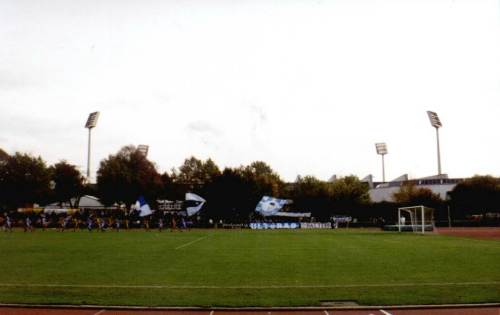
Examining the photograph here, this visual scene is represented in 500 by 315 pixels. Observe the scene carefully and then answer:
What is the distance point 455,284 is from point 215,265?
366 inches

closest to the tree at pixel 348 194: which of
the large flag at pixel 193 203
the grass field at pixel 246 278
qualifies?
the large flag at pixel 193 203

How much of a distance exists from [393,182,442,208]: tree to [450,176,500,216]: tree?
339 cm

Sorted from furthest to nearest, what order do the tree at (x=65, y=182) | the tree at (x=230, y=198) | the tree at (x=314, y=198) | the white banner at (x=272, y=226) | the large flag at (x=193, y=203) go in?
the tree at (x=65, y=182) → the tree at (x=314, y=198) → the tree at (x=230, y=198) → the white banner at (x=272, y=226) → the large flag at (x=193, y=203)

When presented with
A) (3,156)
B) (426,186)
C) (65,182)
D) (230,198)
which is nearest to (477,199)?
(426,186)

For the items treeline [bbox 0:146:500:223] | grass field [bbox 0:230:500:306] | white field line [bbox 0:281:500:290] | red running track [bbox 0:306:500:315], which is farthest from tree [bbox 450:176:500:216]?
red running track [bbox 0:306:500:315]

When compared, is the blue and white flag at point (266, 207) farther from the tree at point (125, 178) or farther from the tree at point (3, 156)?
the tree at point (3, 156)

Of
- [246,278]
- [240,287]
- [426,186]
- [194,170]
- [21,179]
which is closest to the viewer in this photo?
[240,287]

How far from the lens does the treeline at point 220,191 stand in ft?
250

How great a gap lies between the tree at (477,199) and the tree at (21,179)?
73.3 metres

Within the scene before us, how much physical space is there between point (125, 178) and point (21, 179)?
57.6 feet

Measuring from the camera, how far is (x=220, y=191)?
7588 centimetres

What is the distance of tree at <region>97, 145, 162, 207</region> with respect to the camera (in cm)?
8575

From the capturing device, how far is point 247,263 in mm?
20578

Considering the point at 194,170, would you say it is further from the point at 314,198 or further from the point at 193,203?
the point at 193,203
